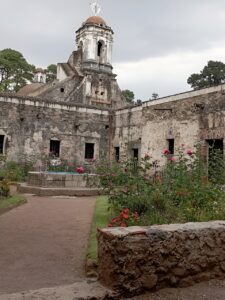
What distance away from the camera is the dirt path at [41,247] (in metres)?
3.86

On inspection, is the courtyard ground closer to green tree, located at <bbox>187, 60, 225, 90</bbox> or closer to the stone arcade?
the stone arcade

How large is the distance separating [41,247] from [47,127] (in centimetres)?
1495

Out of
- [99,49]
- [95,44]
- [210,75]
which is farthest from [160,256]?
[210,75]

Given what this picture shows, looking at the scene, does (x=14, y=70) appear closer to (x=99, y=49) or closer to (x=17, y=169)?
(x=99, y=49)

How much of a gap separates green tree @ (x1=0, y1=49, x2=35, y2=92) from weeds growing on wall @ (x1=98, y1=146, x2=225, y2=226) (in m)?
31.9

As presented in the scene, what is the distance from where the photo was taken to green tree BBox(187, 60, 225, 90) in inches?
1647

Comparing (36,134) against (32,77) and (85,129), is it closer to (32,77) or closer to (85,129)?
(85,129)

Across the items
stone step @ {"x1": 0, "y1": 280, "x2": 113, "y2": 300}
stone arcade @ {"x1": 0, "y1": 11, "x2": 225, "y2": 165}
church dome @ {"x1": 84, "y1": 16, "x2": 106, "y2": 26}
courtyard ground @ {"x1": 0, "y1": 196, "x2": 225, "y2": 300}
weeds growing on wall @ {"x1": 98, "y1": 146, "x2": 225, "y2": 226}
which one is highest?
church dome @ {"x1": 84, "y1": 16, "x2": 106, "y2": 26}

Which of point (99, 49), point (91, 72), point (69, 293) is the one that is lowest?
point (69, 293)

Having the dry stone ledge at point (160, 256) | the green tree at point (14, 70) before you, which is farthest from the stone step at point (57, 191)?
the green tree at point (14, 70)

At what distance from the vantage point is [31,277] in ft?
12.7

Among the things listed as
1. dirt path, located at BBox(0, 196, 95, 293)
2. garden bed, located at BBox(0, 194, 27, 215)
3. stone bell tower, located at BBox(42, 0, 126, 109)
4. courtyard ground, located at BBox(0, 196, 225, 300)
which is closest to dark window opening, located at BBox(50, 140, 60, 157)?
stone bell tower, located at BBox(42, 0, 126, 109)

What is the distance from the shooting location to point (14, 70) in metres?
38.6

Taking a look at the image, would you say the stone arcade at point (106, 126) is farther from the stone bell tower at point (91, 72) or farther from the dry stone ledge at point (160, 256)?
the dry stone ledge at point (160, 256)
